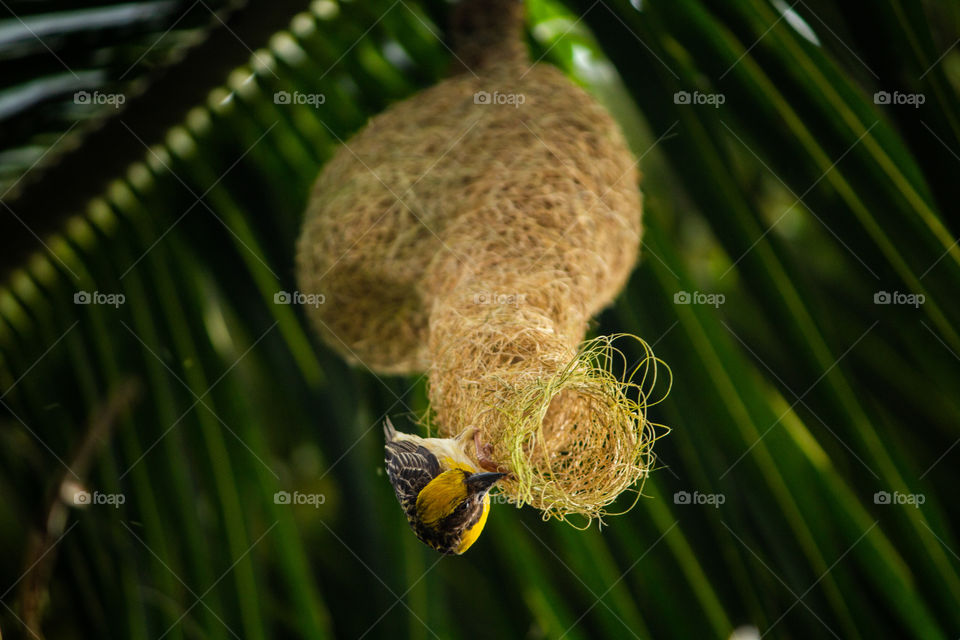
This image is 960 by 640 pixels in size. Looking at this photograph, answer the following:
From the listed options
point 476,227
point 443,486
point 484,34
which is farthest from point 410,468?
point 484,34

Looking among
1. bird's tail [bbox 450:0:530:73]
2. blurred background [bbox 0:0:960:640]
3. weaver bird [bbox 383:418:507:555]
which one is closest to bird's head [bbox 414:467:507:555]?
weaver bird [bbox 383:418:507:555]

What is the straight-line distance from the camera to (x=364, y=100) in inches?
49.0

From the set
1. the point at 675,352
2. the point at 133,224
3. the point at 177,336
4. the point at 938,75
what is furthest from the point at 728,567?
the point at 133,224

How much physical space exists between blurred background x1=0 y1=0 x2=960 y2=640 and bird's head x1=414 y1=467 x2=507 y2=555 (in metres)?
0.20

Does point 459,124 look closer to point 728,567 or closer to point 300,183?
point 300,183

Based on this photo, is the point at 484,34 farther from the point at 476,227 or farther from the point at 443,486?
the point at 443,486

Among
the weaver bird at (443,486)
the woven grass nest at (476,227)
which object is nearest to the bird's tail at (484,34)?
the woven grass nest at (476,227)

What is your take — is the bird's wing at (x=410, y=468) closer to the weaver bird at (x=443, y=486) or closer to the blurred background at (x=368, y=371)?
the weaver bird at (x=443, y=486)

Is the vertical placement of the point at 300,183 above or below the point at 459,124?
below

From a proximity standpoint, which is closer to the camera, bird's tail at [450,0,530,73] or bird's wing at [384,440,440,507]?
bird's wing at [384,440,440,507]

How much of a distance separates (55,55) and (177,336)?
0.39 m

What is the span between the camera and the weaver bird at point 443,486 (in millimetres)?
817

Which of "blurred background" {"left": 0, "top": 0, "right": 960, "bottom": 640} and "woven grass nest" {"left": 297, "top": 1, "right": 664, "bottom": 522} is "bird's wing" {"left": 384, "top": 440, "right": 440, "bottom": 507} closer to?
"woven grass nest" {"left": 297, "top": 1, "right": 664, "bottom": 522}

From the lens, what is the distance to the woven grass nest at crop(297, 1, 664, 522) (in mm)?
1001
